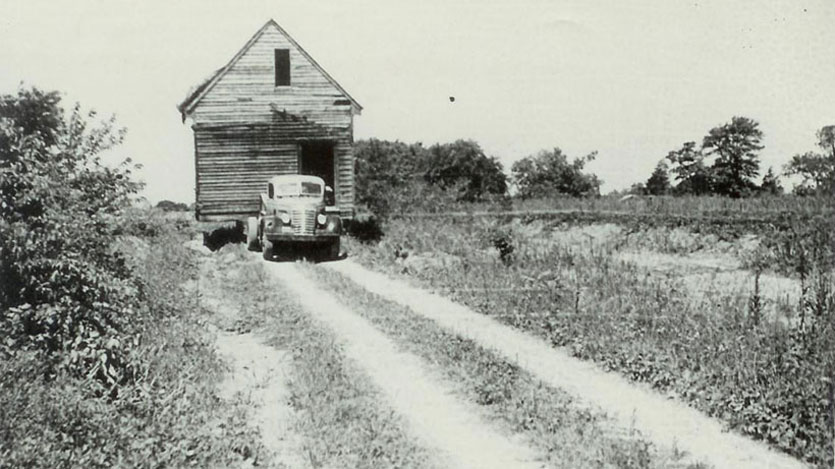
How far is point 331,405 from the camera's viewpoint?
7059mm

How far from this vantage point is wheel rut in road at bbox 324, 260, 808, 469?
600 centimetres

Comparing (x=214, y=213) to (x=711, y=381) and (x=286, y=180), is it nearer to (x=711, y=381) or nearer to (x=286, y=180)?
(x=286, y=180)

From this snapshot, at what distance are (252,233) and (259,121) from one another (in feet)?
15.2

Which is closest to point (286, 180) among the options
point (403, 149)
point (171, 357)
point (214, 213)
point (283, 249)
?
point (283, 249)

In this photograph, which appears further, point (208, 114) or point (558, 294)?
point (208, 114)

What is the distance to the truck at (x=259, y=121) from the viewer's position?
2102cm

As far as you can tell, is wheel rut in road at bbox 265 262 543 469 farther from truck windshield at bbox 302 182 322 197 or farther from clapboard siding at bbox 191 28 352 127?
clapboard siding at bbox 191 28 352 127

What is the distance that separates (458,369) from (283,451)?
2.82 metres

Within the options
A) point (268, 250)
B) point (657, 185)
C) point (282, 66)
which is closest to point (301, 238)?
point (268, 250)

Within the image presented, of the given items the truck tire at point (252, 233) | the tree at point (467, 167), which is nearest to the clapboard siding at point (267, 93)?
the truck tire at point (252, 233)

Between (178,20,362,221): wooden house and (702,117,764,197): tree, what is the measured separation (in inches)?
400

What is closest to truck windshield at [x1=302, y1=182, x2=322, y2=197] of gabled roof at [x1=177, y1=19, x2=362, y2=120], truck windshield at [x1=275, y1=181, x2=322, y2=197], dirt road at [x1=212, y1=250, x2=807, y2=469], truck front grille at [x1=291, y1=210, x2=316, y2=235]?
truck windshield at [x1=275, y1=181, x2=322, y2=197]

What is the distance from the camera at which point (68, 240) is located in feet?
22.5

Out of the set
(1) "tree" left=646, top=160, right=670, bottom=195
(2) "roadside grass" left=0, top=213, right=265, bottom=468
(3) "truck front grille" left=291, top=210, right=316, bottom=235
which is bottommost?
(2) "roadside grass" left=0, top=213, right=265, bottom=468
